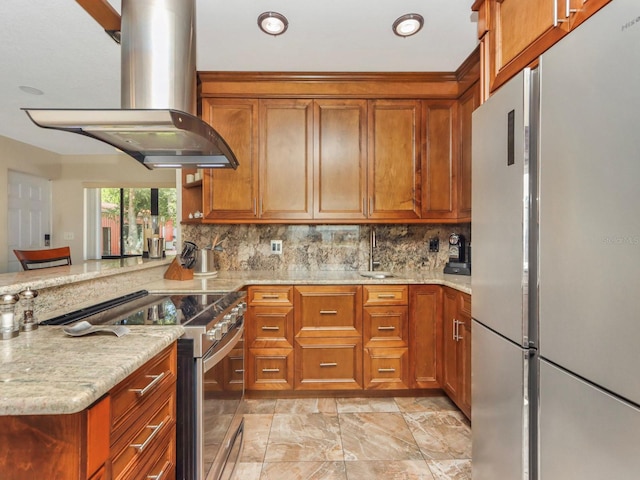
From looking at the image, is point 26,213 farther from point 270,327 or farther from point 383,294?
point 383,294

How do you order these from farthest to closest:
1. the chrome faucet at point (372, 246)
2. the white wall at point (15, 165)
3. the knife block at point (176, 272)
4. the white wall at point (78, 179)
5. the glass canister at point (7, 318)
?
the white wall at point (78, 179), the white wall at point (15, 165), the chrome faucet at point (372, 246), the knife block at point (176, 272), the glass canister at point (7, 318)

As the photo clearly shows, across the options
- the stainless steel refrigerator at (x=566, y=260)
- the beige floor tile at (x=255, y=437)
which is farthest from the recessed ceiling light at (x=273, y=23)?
the beige floor tile at (x=255, y=437)

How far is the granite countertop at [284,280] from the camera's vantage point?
2029 millimetres

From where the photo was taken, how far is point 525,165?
1086mm

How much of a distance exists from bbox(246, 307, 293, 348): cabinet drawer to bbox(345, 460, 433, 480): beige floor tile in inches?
35.0

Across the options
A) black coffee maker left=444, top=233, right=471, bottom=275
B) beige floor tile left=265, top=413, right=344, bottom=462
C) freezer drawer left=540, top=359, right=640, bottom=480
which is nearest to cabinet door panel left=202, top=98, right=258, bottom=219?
beige floor tile left=265, top=413, right=344, bottom=462

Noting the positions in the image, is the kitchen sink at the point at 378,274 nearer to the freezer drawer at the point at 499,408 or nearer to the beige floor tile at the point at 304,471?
the freezer drawer at the point at 499,408

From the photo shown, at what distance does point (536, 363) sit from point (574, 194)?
1.85 ft

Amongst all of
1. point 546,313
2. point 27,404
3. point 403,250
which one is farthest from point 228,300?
point 403,250

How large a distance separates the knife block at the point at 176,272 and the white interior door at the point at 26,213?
419 centimetres

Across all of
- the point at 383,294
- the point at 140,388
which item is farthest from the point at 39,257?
the point at 383,294

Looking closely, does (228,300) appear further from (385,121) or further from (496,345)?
(385,121)

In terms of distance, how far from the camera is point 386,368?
2.38 meters

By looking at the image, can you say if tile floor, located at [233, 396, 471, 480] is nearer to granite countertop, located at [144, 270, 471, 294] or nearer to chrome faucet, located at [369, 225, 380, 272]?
granite countertop, located at [144, 270, 471, 294]
